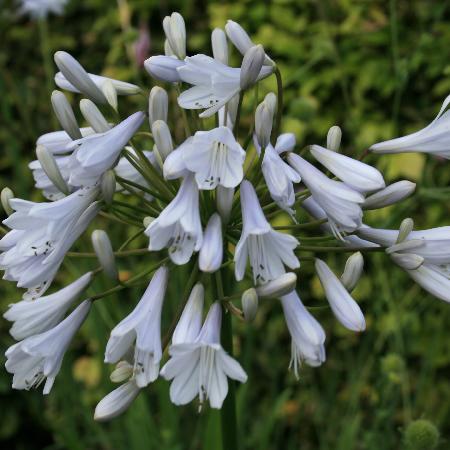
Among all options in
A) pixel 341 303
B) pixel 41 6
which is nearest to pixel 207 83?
pixel 341 303

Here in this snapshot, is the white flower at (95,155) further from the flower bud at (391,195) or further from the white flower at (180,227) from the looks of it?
the flower bud at (391,195)

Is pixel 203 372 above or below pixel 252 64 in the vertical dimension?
below

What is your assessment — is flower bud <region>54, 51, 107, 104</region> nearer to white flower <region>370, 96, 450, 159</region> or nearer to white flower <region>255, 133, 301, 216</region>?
white flower <region>255, 133, 301, 216</region>

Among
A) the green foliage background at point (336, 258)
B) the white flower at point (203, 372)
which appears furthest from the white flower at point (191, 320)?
the green foliage background at point (336, 258)

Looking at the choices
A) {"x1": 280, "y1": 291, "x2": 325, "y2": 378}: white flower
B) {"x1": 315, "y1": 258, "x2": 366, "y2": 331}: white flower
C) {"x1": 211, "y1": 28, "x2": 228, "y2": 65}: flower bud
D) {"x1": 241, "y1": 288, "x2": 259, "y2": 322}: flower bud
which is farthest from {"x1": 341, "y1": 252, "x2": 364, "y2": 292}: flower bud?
{"x1": 211, "y1": 28, "x2": 228, "y2": 65}: flower bud

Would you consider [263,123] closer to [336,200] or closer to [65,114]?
[336,200]

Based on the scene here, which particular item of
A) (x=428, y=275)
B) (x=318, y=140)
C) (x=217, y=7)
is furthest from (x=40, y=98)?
(x=428, y=275)

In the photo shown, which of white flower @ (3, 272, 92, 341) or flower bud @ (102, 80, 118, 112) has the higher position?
flower bud @ (102, 80, 118, 112)
